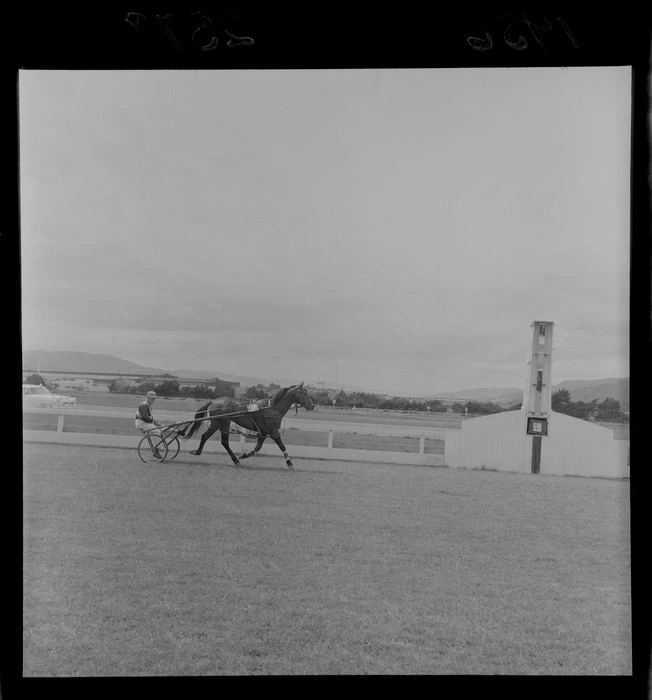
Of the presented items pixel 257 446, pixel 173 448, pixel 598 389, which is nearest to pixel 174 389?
pixel 173 448

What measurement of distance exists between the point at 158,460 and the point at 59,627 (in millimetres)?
857

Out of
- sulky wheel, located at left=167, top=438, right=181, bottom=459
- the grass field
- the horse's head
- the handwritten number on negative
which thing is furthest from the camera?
sulky wheel, located at left=167, top=438, right=181, bottom=459

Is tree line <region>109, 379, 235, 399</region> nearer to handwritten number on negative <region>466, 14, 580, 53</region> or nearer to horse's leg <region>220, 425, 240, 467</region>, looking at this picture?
horse's leg <region>220, 425, 240, 467</region>

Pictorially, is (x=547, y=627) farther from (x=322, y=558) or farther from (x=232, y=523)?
(x=232, y=523)

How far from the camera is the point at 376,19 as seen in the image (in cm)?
186

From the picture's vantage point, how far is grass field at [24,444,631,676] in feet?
6.57

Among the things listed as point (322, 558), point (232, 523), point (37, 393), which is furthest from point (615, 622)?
point (37, 393)

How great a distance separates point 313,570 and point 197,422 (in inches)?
37.9

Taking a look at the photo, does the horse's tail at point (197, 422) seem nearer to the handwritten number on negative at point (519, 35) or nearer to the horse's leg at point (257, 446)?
the horse's leg at point (257, 446)

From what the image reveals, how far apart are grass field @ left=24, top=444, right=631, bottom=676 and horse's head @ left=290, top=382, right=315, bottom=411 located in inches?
15.2

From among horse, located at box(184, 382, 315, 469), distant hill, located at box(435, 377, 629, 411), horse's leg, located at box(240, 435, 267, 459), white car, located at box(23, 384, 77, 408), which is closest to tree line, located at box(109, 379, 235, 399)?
horse, located at box(184, 382, 315, 469)

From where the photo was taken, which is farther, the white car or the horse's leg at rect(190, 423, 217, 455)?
the horse's leg at rect(190, 423, 217, 455)

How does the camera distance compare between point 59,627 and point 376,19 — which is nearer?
point 376,19

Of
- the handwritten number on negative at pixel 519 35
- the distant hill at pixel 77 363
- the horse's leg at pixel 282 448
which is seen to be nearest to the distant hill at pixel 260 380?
the distant hill at pixel 77 363
